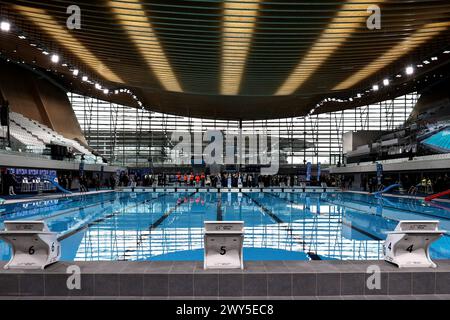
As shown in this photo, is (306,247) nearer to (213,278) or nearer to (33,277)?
(213,278)

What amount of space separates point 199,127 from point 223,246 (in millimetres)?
41876

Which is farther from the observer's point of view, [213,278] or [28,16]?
[28,16]

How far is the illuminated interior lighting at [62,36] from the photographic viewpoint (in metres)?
13.6

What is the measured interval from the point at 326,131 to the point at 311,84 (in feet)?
68.4

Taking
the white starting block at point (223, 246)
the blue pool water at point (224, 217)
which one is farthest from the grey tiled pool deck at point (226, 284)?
the blue pool water at point (224, 217)

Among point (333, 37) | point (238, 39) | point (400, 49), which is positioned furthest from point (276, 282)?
point (400, 49)

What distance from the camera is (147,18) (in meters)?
13.9

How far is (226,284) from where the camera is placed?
4477 mm

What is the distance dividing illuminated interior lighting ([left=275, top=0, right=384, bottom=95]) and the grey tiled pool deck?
10.1m

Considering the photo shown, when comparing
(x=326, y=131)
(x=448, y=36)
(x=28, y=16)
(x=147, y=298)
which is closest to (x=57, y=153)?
(x=28, y=16)

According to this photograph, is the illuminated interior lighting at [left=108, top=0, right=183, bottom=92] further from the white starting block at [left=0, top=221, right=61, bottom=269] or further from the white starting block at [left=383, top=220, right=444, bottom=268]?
the white starting block at [left=383, top=220, right=444, bottom=268]

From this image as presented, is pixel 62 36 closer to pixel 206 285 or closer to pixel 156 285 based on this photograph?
pixel 156 285
